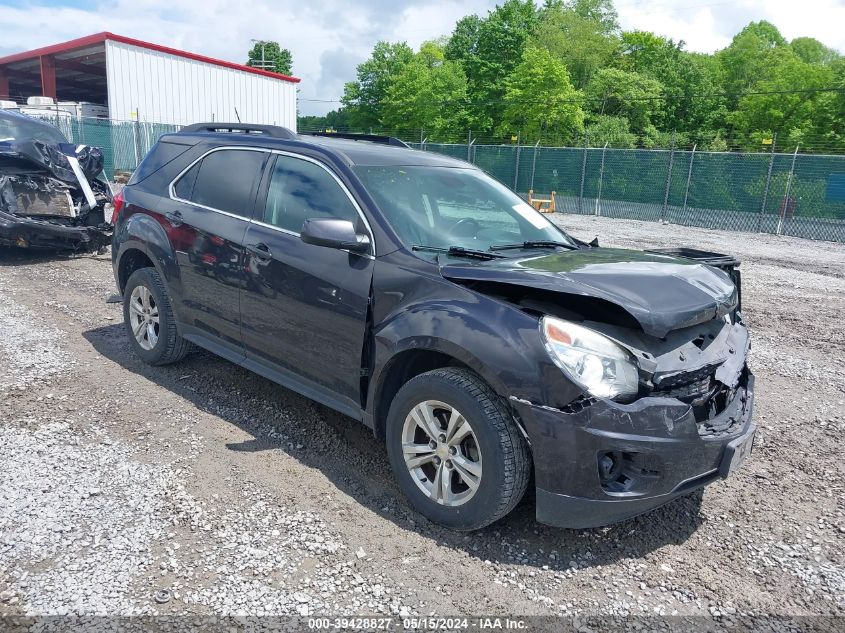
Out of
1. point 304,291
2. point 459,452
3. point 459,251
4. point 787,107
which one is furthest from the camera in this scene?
point 787,107

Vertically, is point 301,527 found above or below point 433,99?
below

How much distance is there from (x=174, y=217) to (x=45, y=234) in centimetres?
532

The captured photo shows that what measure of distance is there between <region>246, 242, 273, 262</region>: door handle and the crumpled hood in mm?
1249

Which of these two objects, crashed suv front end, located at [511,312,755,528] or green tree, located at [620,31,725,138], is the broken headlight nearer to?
crashed suv front end, located at [511,312,755,528]

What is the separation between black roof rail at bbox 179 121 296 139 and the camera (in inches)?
172

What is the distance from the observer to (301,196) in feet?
13.1

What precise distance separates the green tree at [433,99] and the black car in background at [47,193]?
45.1 metres

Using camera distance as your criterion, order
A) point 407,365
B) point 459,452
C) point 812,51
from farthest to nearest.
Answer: point 812,51 < point 407,365 < point 459,452

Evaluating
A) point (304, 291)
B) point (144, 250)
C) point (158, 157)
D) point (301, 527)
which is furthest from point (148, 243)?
point (301, 527)

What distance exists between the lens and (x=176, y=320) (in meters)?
4.83

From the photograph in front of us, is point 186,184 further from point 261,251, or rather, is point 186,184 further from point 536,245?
point 536,245

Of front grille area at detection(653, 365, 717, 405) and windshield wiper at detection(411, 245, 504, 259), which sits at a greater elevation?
windshield wiper at detection(411, 245, 504, 259)

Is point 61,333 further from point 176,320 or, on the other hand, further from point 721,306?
point 721,306

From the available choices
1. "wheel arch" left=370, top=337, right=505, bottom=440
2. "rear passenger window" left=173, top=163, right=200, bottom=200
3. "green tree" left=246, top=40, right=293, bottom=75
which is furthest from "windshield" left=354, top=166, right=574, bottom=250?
"green tree" left=246, top=40, right=293, bottom=75
